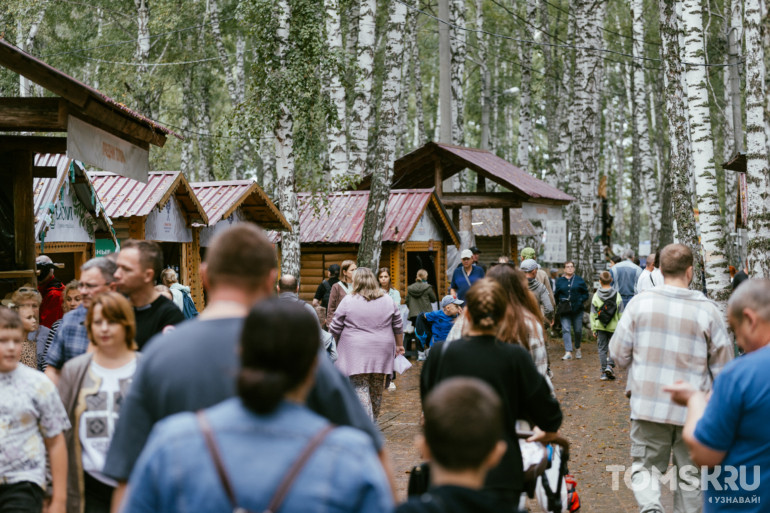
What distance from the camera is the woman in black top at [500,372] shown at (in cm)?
482

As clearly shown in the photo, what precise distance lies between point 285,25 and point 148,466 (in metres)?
14.3

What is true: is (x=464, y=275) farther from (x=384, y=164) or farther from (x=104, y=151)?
(x=104, y=151)

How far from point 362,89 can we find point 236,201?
3.75 metres

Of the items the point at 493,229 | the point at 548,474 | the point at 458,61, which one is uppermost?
the point at 458,61

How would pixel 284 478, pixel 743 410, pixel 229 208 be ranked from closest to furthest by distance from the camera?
1. pixel 284 478
2. pixel 743 410
3. pixel 229 208

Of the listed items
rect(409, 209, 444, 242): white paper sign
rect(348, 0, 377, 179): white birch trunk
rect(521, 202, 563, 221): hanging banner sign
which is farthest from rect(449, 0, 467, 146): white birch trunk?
rect(348, 0, 377, 179): white birch trunk

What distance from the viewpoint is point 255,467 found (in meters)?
2.50

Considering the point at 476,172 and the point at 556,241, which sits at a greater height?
the point at 476,172

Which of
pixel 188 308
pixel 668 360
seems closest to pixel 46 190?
pixel 188 308

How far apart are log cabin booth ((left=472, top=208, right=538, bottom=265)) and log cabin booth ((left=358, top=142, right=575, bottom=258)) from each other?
749 cm

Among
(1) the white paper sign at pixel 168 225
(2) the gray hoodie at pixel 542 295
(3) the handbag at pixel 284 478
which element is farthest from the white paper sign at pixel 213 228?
(3) the handbag at pixel 284 478

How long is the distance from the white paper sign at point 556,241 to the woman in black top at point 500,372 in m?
20.2

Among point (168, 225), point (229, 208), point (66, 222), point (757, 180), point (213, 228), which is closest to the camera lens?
point (757, 180)

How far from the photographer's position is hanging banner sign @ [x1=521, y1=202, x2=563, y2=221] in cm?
2445
